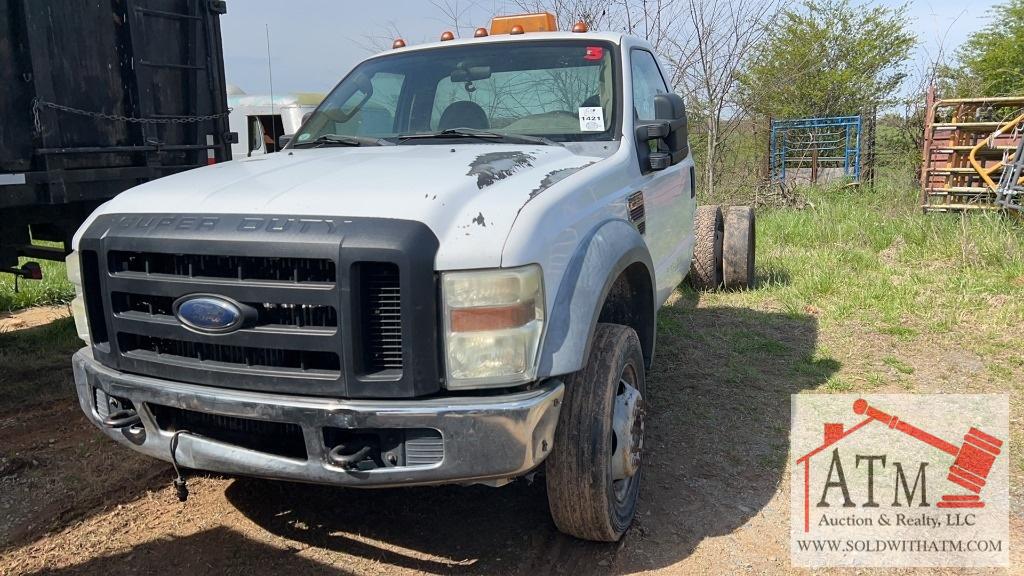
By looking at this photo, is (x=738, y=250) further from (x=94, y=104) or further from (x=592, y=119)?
(x=94, y=104)

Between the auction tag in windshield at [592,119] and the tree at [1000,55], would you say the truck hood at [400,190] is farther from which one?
the tree at [1000,55]

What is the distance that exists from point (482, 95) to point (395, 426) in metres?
2.00

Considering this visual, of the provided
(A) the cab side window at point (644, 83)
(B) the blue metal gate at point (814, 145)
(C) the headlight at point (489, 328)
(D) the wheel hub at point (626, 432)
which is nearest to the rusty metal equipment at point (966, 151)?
(B) the blue metal gate at point (814, 145)

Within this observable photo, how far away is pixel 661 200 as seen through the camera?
13.1 feet

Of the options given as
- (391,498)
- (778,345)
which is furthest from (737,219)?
(391,498)

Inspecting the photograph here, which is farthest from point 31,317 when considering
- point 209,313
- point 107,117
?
point 209,313

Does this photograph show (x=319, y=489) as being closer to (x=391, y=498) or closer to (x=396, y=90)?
(x=391, y=498)

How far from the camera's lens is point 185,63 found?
5.08 m

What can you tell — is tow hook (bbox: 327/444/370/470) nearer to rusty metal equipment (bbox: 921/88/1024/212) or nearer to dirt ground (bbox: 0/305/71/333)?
dirt ground (bbox: 0/305/71/333)

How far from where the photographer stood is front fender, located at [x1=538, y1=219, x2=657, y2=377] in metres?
2.32

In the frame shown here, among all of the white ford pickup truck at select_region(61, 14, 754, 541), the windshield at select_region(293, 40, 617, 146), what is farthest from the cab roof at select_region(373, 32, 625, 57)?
the white ford pickup truck at select_region(61, 14, 754, 541)

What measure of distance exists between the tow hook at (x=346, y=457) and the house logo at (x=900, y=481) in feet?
5.22

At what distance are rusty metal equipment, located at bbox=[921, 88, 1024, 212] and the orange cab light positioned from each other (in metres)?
7.31

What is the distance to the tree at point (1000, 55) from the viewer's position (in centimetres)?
1662
